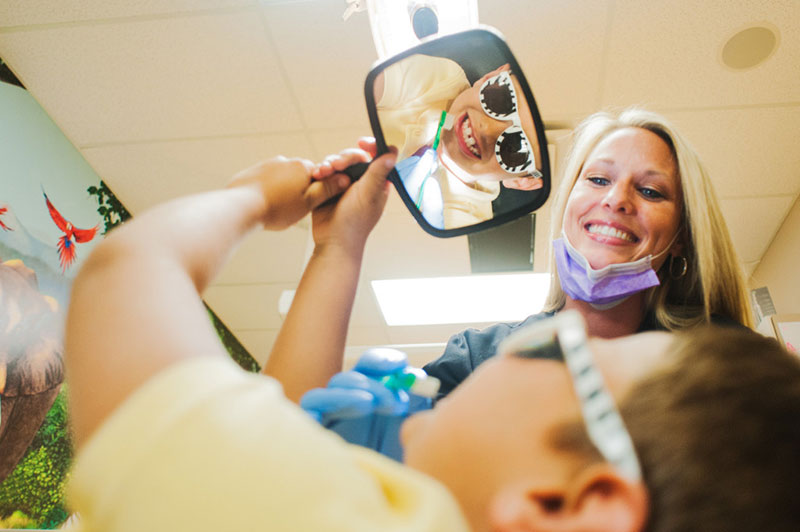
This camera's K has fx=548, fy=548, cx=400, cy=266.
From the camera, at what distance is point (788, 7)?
1809 millimetres

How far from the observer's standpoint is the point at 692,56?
1.98 metres

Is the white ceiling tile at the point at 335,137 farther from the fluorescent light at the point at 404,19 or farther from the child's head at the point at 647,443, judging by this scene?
the child's head at the point at 647,443

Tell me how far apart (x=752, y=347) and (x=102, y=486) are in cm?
49

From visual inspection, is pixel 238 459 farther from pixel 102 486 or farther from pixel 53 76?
pixel 53 76

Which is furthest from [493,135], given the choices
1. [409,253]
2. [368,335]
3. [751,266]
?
[368,335]

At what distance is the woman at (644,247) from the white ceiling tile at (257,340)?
2914 millimetres

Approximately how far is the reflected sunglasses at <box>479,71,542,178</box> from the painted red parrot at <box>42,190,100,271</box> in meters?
2.09

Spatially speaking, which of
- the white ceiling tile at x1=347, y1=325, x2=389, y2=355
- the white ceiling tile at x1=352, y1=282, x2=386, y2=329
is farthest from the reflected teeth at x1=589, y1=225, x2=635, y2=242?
the white ceiling tile at x1=347, y1=325, x2=389, y2=355

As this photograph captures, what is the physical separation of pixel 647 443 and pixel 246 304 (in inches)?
133

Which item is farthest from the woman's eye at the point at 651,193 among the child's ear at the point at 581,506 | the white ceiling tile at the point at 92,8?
the white ceiling tile at the point at 92,8

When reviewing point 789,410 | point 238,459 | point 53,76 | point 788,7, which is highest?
point 53,76

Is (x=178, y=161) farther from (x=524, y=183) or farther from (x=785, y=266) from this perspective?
(x=785, y=266)

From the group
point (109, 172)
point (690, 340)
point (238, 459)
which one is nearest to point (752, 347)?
point (690, 340)

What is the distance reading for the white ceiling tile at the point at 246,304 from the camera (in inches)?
135
